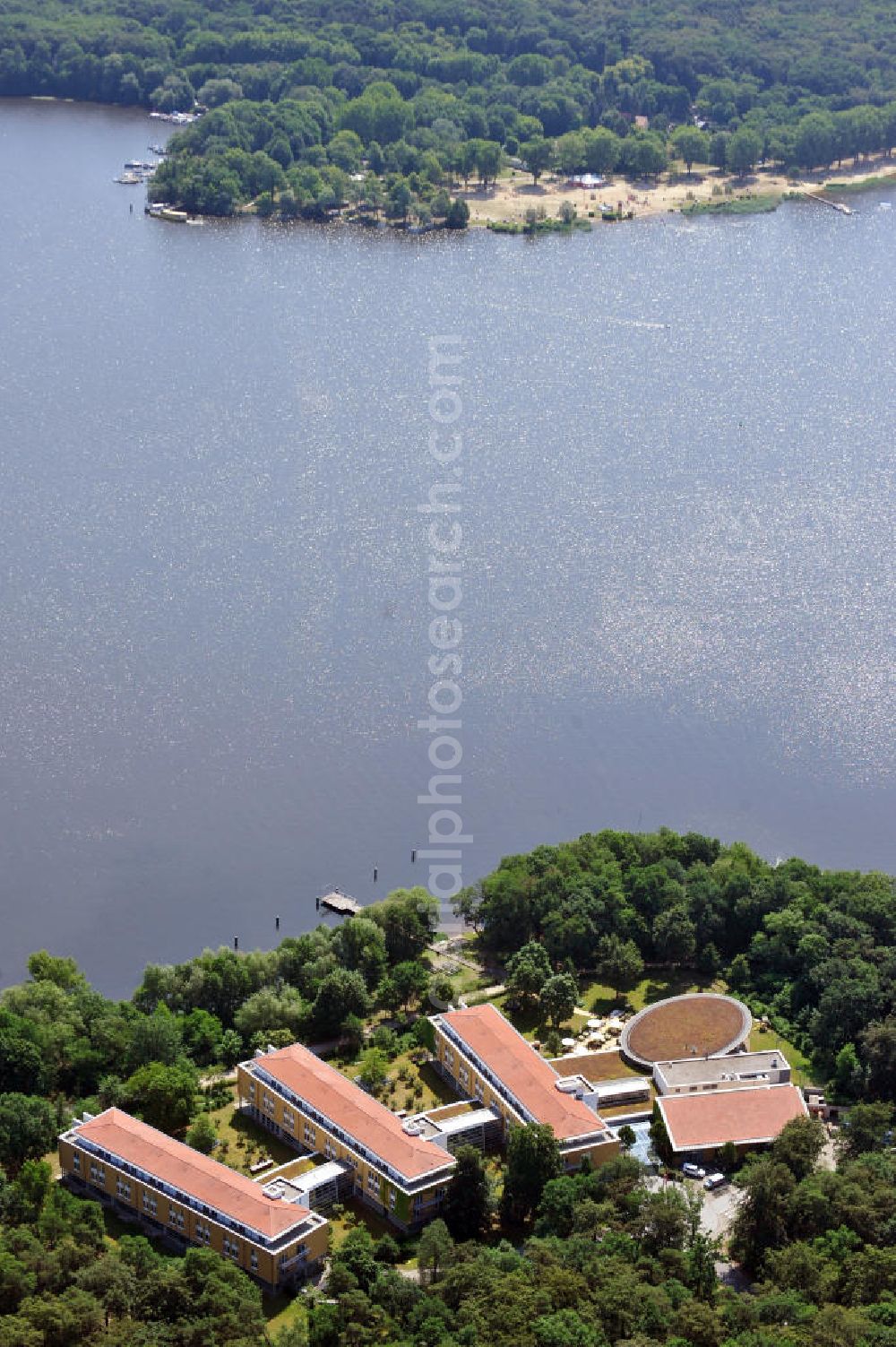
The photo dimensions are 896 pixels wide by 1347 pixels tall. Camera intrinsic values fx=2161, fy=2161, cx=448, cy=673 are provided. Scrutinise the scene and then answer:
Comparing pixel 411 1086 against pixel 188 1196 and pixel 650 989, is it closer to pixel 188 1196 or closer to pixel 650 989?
pixel 188 1196

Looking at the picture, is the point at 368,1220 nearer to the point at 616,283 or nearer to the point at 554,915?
the point at 554,915

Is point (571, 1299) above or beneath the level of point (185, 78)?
beneath

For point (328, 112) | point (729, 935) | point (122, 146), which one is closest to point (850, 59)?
point (328, 112)

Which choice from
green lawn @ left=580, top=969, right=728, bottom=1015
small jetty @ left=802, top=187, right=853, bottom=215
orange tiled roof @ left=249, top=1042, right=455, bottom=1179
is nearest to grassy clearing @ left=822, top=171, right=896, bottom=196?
small jetty @ left=802, top=187, right=853, bottom=215

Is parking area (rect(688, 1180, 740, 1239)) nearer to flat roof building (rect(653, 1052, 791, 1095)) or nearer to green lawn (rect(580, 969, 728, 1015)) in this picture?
flat roof building (rect(653, 1052, 791, 1095))

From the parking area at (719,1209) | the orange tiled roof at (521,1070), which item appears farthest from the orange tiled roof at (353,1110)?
the parking area at (719,1209)

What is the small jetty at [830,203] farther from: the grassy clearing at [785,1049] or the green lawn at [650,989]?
the grassy clearing at [785,1049]

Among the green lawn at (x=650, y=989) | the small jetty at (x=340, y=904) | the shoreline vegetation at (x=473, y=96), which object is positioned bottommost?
the green lawn at (x=650, y=989)
